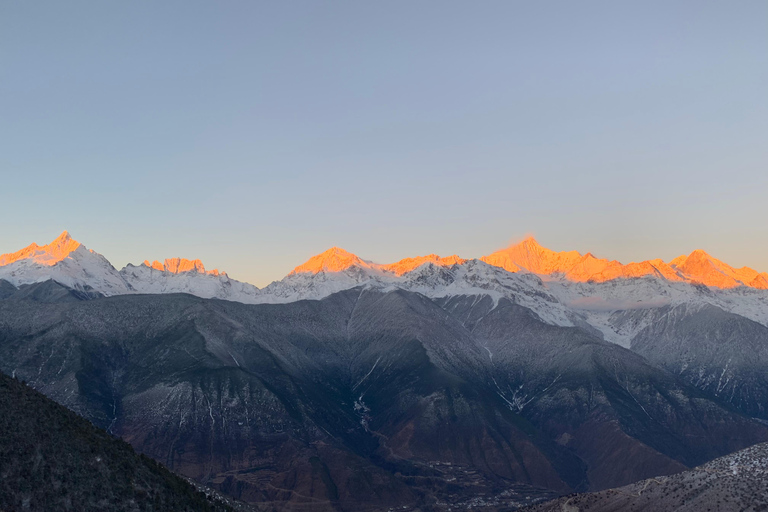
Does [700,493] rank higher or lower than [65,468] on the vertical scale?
lower

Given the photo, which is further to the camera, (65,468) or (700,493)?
(700,493)

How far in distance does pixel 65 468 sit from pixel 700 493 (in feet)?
353

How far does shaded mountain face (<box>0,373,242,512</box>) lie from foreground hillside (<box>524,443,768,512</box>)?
7823cm

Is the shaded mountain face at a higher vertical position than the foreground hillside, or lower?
higher

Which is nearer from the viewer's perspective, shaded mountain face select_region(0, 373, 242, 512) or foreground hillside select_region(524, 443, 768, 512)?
shaded mountain face select_region(0, 373, 242, 512)

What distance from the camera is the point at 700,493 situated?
146 metres

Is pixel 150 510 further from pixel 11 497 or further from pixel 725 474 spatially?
pixel 725 474

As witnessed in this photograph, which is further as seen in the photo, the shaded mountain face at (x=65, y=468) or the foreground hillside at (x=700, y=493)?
the foreground hillside at (x=700, y=493)

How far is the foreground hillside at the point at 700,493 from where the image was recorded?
13762 cm

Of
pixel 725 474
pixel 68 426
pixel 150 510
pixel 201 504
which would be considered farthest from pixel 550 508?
pixel 68 426

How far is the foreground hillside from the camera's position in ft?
452

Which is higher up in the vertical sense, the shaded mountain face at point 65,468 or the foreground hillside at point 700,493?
the shaded mountain face at point 65,468

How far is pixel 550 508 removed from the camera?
16950 centimetres

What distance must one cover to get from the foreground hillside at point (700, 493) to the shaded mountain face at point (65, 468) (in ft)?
257
